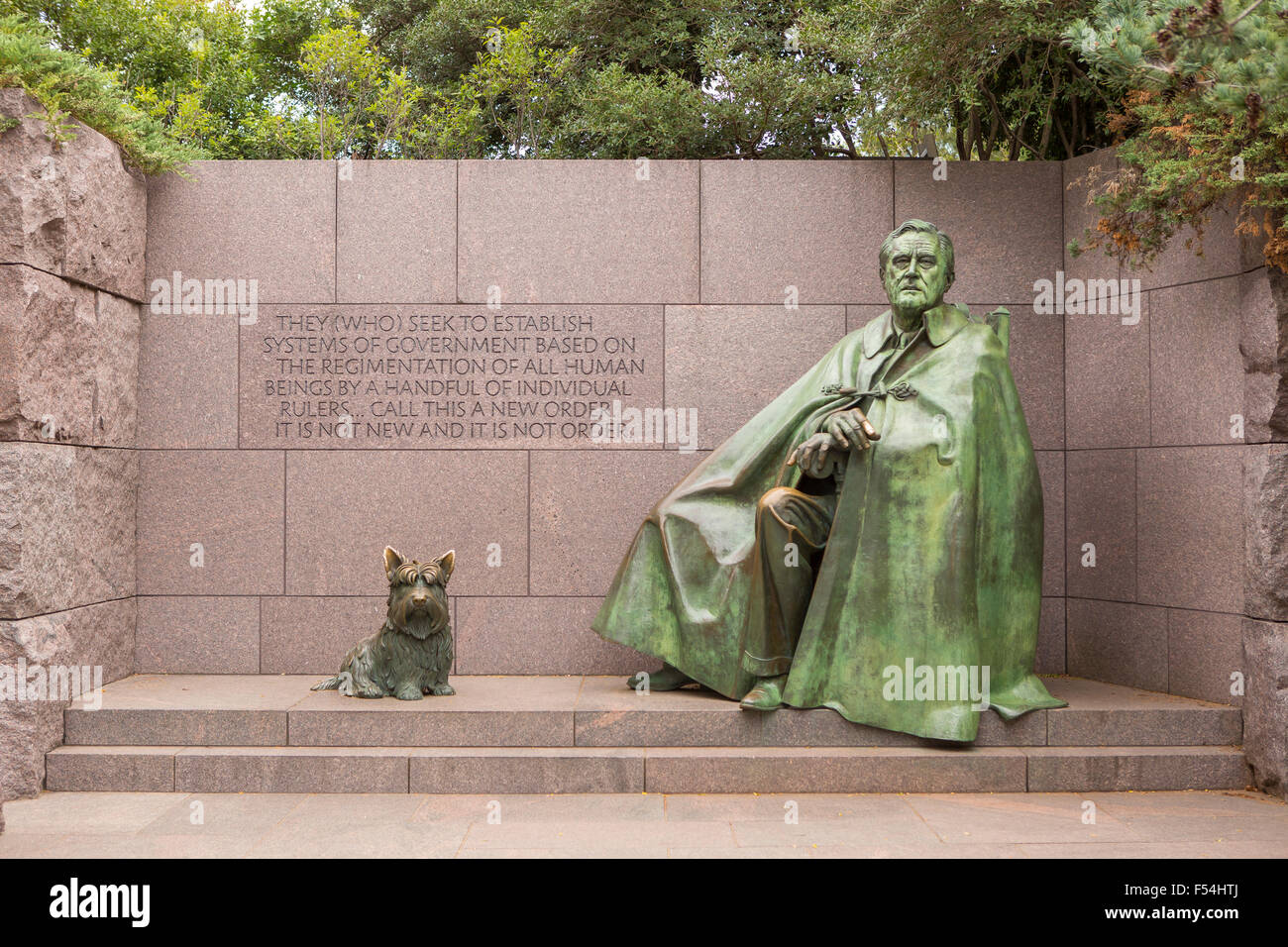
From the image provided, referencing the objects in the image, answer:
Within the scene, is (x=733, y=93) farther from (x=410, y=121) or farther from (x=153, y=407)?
(x=153, y=407)

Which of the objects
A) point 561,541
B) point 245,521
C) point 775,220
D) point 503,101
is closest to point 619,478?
point 561,541

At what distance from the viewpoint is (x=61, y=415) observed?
20.4 ft

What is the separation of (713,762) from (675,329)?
3049 mm

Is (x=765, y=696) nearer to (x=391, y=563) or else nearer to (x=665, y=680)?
(x=665, y=680)

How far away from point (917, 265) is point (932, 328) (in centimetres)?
36

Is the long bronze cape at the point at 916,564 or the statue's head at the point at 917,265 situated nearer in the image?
the long bronze cape at the point at 916,564

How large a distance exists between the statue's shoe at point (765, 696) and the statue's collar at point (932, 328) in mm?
1963

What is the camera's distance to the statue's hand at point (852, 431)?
5.67 m

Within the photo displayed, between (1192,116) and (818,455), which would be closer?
(1192,116)

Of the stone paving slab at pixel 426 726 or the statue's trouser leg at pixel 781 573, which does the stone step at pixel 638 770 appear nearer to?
the stone paving slab at pixel 426 726

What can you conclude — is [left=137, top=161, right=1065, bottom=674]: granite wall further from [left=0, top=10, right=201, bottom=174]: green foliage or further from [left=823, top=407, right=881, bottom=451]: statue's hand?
[left=823, top=407, right=881, bottom=451]: statue's hand
